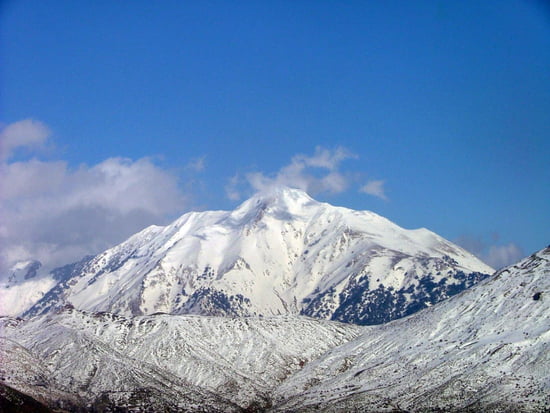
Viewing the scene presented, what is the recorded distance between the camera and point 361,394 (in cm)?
19825

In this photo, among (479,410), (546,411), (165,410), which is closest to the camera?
(546,411)

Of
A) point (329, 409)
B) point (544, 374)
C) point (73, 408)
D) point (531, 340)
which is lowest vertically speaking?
point (73, 408)

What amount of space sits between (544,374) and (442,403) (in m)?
24.0

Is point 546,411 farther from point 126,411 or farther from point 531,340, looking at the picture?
point 126,411

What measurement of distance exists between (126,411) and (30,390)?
82.9 ft

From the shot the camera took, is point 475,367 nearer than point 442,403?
No

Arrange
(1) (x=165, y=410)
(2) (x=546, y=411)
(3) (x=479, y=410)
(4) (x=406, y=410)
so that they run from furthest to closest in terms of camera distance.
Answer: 1. (1) (x=165, y=410)
2. (4) (x=406, y=410)
3. (3) (x=479, y=410)
4. (2) (x=546, y=411)

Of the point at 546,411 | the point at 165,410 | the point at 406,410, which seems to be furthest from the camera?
the point at 165,410

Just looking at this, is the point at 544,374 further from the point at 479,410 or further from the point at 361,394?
the point at 361,394

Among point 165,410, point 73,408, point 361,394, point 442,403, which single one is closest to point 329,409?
point 361,394

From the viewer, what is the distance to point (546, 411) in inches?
6260

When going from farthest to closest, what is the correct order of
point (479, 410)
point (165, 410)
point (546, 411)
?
point (165, 410)
point (479, 410)
point (546, 411)

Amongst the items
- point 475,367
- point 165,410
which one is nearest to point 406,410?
point 475,367

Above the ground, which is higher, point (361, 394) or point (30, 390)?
point (361, 394)
